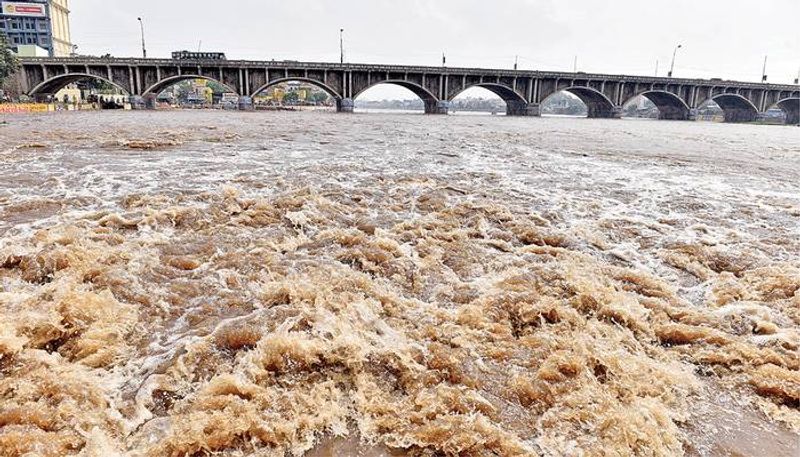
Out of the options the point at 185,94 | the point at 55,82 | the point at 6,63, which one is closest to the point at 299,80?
the point at 55,82

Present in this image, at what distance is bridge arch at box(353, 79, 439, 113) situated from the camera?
A: 69.7 metres

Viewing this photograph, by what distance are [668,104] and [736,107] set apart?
16.7 metres

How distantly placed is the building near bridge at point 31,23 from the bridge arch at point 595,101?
95.0 metres

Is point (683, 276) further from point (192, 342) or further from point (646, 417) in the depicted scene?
point (192, 342)

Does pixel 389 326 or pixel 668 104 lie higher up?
pixel 668 104

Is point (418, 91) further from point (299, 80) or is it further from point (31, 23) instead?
point (31, 23)

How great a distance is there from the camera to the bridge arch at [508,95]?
7456 centimetres

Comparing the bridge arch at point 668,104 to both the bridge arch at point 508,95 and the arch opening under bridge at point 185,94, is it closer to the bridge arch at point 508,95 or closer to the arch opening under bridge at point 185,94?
the bridge arch at point 508,95

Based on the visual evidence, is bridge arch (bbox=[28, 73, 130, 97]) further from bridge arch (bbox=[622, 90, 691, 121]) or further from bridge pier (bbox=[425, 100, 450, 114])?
bridge arch (bbox=[622, 90, 691, 121])

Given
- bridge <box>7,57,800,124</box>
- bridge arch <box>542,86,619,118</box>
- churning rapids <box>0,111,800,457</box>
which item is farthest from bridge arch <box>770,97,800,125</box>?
churning rapids <box>0,111,800,457</box>

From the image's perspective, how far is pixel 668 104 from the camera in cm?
8612

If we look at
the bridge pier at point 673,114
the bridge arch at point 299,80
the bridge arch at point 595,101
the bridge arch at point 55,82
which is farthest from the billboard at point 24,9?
the bridge pier at point 673,114

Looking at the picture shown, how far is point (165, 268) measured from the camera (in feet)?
18.0

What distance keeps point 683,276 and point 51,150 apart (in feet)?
62.8
